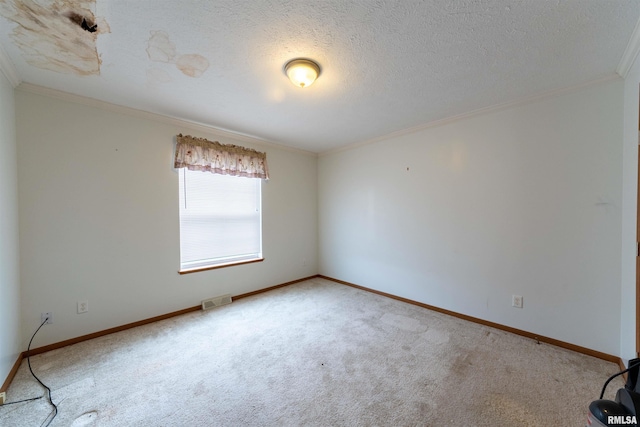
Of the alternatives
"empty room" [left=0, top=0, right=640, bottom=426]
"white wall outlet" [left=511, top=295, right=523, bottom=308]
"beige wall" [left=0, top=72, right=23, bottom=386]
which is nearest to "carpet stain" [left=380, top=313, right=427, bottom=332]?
→ "empty room" [left=0, top=0, right=640, bottom=426]

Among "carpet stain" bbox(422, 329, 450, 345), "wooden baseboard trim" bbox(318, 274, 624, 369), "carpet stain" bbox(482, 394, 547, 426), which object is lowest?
"carpet stain" bbox(422, 329, 450, 345)

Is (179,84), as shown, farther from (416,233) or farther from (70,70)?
(416,233)

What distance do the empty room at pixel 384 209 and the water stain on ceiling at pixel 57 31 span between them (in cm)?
1

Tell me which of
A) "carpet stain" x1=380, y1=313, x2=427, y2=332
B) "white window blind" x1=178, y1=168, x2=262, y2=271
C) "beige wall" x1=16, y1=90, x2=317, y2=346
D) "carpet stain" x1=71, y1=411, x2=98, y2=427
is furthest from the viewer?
"white window blind" x1=178, y1=168, x2=262, y2=271

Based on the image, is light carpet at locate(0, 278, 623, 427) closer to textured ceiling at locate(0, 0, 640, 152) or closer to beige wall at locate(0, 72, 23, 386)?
beige wall at locate(0, 72, 23, 386)

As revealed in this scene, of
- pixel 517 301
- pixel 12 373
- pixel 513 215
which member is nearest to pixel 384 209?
pixel 513 215

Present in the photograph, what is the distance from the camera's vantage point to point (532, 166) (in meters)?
2.36

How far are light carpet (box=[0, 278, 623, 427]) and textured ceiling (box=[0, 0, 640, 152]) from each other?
7.78ft

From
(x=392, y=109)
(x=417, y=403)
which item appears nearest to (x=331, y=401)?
(x=417, y=403)

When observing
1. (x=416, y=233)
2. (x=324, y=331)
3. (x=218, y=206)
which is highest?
(x=218, y=206)

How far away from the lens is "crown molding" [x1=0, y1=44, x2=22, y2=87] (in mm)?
1698

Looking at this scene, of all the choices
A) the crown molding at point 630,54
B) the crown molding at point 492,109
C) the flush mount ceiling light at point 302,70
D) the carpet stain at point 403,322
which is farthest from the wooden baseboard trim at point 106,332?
the crown molding at point 630,54

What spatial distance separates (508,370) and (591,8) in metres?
2.45

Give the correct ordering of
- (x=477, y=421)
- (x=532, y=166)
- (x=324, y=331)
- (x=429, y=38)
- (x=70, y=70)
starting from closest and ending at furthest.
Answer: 1. (x=477, y=421)
2. (x=429, y=38)
3. (x=70, y=70)
4. (x=532, y=166)
5. (x=324, y=331)
